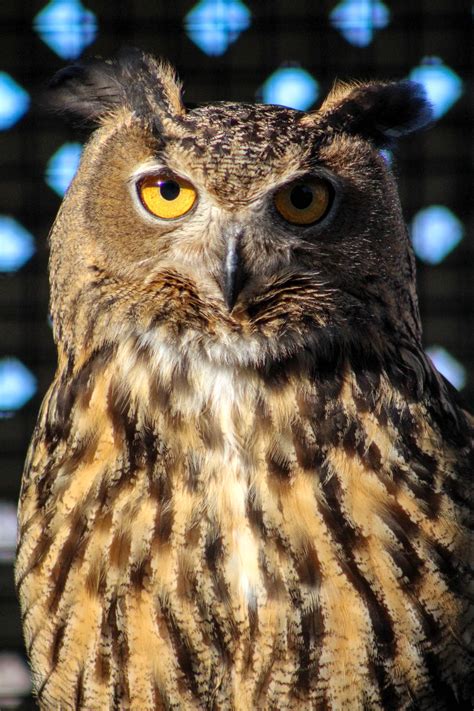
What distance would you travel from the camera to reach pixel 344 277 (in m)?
1.40

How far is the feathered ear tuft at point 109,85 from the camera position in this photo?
58.4 inches

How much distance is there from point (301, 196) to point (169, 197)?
173 mm

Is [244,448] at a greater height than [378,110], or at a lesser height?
lesser

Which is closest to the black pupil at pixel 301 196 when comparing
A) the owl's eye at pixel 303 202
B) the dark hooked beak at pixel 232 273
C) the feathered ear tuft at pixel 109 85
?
the owl's eye at pixel 303 202

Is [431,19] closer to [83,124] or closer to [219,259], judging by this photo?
[83,124]

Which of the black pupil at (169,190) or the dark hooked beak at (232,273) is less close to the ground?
the black pupil at (169,190)

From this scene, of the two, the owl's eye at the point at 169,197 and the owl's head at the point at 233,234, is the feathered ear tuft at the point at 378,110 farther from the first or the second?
the owl's eye at the point at 169,197

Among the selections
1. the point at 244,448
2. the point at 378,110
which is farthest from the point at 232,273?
the point at 378,110

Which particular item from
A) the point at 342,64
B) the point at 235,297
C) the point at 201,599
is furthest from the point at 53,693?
the point at 342,64

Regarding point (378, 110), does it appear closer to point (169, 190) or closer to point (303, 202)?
point (303, 202)

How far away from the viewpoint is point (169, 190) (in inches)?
54.9

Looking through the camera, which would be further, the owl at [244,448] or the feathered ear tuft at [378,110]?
the feathered ear tuft at [378,110]

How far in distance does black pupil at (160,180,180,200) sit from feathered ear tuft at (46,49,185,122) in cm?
14

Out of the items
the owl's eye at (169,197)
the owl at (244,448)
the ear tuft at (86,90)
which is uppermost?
the ear tuft at (86,90)
